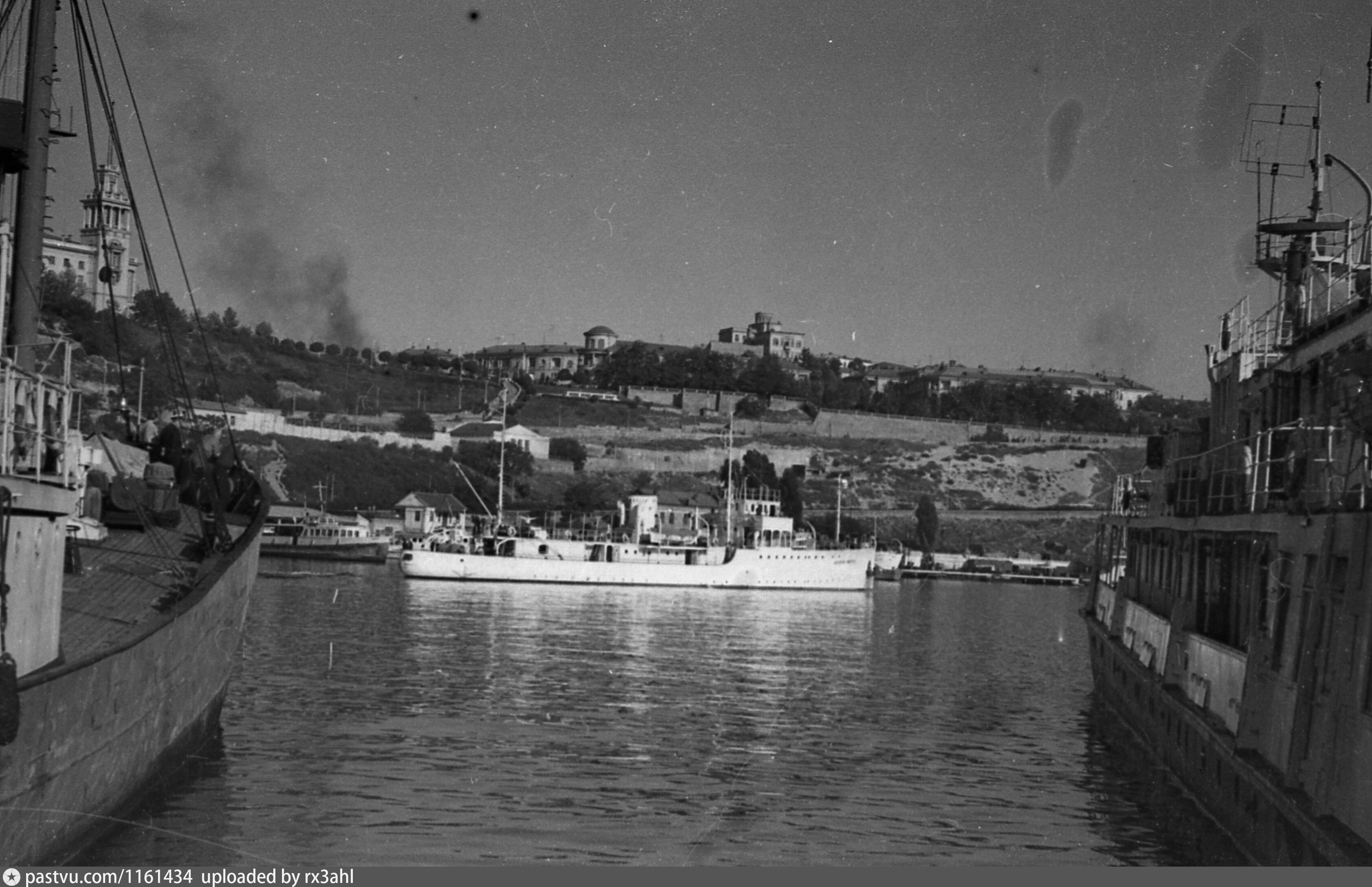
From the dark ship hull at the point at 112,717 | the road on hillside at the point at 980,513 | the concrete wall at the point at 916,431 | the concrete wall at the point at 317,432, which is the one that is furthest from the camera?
the concrete wall at the point at 916,431

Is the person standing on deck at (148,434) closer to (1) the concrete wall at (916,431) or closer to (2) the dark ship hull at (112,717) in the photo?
(2) the dark ship hull at (112,717)

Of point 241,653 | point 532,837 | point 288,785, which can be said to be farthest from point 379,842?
point 241,653

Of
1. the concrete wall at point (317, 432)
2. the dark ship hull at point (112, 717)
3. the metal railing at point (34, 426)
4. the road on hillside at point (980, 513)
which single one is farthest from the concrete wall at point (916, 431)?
the metal railing at point (34, 426)

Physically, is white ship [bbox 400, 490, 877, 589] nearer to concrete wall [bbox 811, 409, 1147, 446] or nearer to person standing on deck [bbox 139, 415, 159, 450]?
person standing on deck [bbox 139, 415, 159, 450]

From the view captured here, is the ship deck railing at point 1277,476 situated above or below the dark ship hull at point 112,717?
above

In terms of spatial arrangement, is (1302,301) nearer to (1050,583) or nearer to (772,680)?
(772,680)

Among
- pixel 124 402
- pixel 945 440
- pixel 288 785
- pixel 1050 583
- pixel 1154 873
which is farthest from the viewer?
pixel 945 440

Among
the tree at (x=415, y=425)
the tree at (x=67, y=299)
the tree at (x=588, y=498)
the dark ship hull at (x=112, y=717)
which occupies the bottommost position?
the dark ship hull at (x=112, y=717)

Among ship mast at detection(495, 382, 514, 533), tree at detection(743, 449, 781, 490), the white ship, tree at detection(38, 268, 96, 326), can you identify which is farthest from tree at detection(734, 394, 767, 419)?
tree at detection(38, 268, 96, 326)
